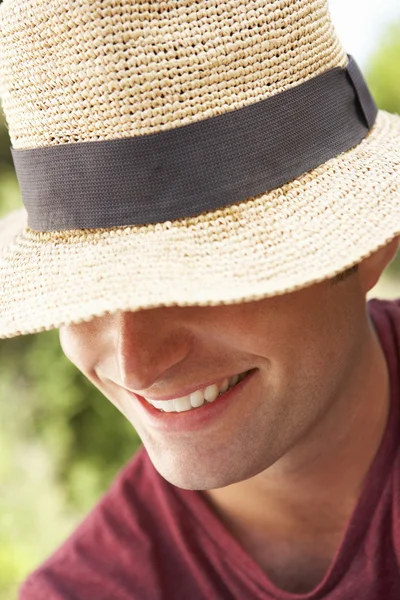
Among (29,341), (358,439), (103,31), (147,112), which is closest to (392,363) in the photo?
(358,439)

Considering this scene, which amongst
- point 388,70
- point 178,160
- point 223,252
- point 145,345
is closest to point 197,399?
point 145,345

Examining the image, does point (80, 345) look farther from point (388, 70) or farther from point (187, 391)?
point (388, 70)

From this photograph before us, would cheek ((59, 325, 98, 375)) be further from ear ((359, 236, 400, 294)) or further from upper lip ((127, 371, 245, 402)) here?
ear ((359, 236, 400, 294))

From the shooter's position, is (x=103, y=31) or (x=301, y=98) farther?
(x=301, y=98)

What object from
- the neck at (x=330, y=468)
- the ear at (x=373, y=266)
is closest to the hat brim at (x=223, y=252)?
the ear at (x=373, y=266)

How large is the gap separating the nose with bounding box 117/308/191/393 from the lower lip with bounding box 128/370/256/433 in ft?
0.60

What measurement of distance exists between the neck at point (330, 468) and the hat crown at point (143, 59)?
2.46 ft

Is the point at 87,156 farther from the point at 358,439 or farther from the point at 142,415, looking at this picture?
the point at 358,439

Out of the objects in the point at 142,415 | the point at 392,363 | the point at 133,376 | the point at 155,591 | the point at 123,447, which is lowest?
the point at 123,447

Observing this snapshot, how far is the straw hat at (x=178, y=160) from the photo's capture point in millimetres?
1202

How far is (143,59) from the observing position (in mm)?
1212

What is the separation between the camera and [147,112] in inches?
48.8

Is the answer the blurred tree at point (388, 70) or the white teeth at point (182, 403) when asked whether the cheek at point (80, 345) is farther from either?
the blurred tree at point (388, 70)

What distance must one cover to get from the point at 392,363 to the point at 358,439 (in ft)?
0.75
